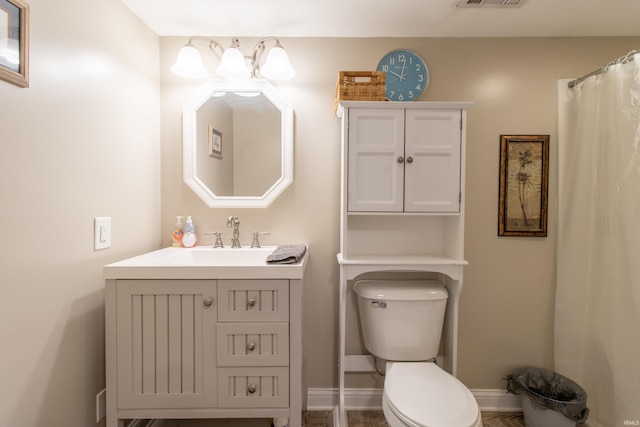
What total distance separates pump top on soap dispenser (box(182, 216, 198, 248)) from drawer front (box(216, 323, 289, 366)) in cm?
67

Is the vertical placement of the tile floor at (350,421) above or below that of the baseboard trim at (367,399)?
below

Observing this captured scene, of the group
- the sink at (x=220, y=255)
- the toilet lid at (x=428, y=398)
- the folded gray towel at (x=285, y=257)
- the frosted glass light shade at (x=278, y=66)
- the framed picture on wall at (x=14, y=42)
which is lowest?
the toilet lid at (x=428, y=398)

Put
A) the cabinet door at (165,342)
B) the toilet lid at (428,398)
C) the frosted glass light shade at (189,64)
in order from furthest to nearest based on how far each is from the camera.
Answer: the frosted glass light shade at (189,64) → the cabinet door at (165,342) → the toilet lid at (428,398)

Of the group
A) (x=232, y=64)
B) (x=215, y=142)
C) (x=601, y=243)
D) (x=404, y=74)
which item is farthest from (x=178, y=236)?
(x=601, y=243)

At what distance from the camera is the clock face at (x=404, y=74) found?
A: 179 centimetres

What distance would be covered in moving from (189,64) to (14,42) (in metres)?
0.76

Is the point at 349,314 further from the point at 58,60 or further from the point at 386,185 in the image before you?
the point at 58,60

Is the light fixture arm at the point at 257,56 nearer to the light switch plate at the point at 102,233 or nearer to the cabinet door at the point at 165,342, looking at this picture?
the light switch plate at the point at 102,233

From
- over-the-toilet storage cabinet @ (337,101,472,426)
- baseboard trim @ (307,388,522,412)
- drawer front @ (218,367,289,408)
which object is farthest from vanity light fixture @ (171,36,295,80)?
baseboard trim @ (307,388,522,412)

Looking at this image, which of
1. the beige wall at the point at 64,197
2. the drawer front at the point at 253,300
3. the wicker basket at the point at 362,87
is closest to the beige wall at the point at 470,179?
the wicker basket at the point at 362,87

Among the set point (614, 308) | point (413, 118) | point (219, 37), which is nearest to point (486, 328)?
point (614, 308)

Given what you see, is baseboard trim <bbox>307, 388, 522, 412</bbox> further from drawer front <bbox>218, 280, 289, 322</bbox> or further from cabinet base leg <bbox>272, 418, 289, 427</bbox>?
drawer front <bbox>218, 280, 289, 322</bbox>

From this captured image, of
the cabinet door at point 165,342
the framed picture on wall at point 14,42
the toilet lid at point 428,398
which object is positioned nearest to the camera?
the framed picture on wall at point 14,42

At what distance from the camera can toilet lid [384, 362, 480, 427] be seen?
1146mm
